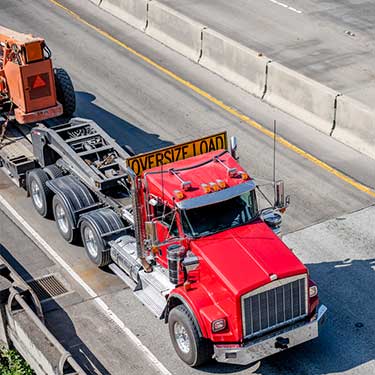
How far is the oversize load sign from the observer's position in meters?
14.6

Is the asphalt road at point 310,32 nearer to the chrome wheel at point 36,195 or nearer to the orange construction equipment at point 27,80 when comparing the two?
the orange construction equipment at point 27,80

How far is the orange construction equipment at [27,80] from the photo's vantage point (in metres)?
19.2

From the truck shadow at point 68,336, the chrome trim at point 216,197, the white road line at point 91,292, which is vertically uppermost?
the chrome trim at point 216,197

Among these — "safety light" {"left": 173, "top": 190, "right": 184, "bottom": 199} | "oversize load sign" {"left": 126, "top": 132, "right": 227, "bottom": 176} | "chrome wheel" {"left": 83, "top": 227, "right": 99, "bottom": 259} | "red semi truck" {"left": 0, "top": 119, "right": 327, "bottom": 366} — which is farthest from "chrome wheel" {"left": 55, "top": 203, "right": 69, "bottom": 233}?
"safety light" {"left": 173, "top": 190, "right": 184, "bottom": 199}

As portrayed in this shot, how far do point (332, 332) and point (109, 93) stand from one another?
11260 millimetres

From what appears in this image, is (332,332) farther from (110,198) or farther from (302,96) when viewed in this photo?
(302,96)

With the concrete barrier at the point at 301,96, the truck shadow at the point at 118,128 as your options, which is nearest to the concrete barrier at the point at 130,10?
the truck shadow at the point at 118,128

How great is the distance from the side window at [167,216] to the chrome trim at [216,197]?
0.30 meters

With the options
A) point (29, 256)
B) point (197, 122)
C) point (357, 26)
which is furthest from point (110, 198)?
Result: point (357, 26)

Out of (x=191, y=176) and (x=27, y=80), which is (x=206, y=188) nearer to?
(x=191, y=176)

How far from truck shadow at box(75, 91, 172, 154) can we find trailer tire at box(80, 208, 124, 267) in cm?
432

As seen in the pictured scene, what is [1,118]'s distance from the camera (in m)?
20.2

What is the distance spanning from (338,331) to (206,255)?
9.34ft

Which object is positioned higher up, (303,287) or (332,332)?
(303,287)
